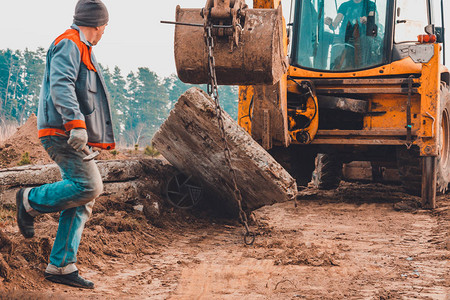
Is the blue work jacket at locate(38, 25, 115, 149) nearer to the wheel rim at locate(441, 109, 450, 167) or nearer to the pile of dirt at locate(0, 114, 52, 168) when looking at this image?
the pile of dirt at locate(0, 114, 52, 168)

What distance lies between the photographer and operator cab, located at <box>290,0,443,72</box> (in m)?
8.34

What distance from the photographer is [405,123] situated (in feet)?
26.8

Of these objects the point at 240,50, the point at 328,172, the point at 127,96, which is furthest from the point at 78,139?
the point at 127,96

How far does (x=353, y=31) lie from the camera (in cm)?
845

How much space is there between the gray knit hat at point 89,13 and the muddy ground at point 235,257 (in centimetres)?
166

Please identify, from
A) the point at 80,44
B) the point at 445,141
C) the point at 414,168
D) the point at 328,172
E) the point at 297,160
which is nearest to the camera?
the point at 80,44

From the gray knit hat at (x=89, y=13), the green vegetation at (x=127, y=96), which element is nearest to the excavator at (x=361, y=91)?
the gray knit hat at (x=89, y=13)

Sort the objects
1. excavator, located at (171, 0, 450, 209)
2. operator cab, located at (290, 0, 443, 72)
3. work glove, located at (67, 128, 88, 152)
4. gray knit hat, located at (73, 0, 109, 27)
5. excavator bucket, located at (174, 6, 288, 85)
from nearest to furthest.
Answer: work glove, located at (67, 128, 88, 152) < gray knit hat, located at (73, 0, 109, 27) < excavator bucket, located at (174, 6, 288, 85) < excavator, located at (171, 0, 450, 209) < operator cab, located at (290, 0, 443, 72)

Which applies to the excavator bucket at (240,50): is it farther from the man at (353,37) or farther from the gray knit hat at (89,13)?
the man at (353,37)

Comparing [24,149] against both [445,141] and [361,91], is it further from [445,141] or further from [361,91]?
[445,141]

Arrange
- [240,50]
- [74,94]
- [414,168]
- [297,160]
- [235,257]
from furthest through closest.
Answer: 1. [297,160]
2. [414,168]
3. [235,257]
4. [240,50]
5. [74,94]

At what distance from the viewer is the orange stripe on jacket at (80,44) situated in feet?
12.8

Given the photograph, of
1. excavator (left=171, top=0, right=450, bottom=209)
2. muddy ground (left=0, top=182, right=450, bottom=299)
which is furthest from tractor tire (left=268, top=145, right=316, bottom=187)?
muddy ground (left=0, top=182, right=450, bottom=299)

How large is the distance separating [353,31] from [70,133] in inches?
231
